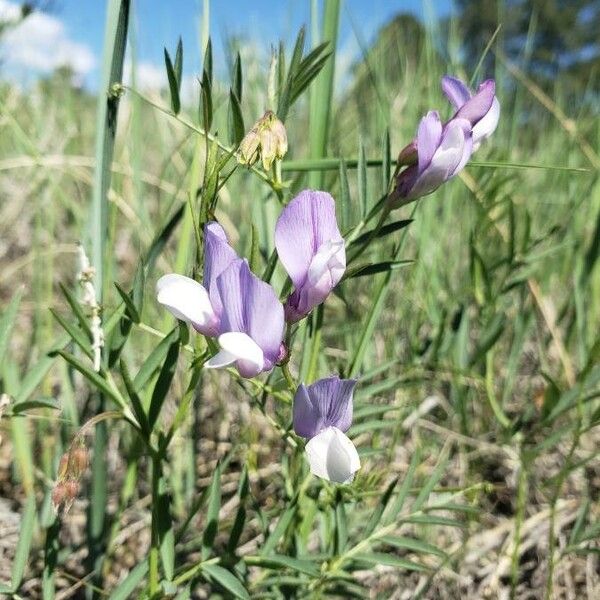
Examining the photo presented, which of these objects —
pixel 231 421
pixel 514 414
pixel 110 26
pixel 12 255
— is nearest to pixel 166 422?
pixel 231 421

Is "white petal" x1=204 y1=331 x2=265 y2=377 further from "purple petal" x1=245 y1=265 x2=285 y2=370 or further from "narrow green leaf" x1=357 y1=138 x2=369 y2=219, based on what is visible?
"narrow green leaf" x1=357 y1=138 x2=369 y2=219

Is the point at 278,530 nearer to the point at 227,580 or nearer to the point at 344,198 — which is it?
the point at 227,580

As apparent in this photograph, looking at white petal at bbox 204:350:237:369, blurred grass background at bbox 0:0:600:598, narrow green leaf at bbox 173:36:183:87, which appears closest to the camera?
white petal at bbox 204:350:237:369

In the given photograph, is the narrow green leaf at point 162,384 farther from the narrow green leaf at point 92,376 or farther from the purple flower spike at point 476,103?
the purple flower spike at point 476,103

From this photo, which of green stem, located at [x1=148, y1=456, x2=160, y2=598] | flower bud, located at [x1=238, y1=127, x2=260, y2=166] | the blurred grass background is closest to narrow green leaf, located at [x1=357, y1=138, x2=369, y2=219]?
the blurred grass background

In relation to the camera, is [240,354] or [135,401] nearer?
[240,354]

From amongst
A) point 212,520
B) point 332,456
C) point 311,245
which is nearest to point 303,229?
point 311,245

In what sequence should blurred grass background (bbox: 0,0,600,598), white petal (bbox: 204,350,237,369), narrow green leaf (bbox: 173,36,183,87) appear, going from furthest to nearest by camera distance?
blurred grass background (bbox: 0,0,600,598) → narrow green leaf (bbox: 173,36,183,87) → white petal (bbox: 204,350,237,369)
